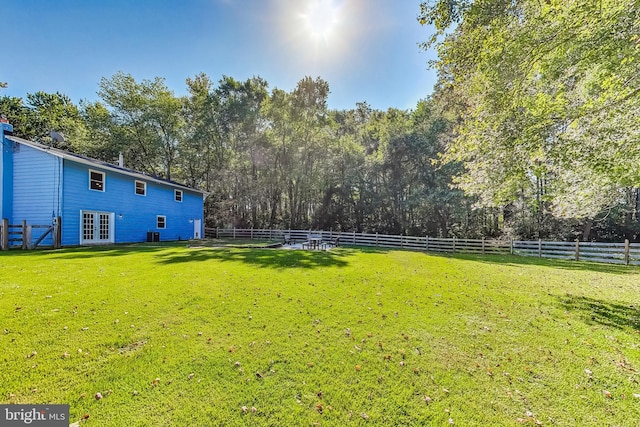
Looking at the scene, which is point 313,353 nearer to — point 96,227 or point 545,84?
point 545,84

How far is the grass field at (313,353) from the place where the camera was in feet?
8.23

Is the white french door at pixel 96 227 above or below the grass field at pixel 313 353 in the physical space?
above

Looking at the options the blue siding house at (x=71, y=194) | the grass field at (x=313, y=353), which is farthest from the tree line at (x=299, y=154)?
the grass field at (x=313, y=353)

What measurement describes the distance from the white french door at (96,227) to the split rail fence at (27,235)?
4.00 feet

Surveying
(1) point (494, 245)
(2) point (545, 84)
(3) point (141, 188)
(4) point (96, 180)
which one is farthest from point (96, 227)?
(1) point (494, 245)

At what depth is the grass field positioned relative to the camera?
251 centimetres

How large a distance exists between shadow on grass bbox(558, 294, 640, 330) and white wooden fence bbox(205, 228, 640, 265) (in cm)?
907

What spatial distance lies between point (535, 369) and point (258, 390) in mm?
3140

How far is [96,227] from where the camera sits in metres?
14.8

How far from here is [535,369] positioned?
327cm

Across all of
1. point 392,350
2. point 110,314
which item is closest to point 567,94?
point 392,350

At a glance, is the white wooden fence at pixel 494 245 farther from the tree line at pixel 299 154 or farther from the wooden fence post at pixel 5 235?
the wooden fence post at pixel 5 235

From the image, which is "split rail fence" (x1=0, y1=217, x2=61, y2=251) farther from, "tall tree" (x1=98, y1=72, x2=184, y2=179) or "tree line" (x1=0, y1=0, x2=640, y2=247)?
"tall tree" (x1=98, y1=72, x2=184, y2=179)

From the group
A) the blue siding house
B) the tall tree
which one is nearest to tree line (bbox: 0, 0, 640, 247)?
the tall tree
